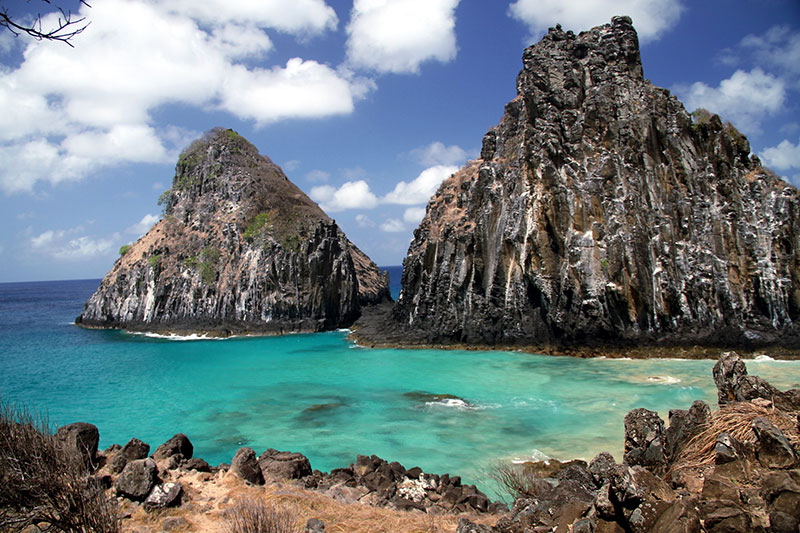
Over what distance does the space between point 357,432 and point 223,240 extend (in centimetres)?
4986

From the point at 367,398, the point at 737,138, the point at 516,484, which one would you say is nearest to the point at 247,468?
the point at 516,484

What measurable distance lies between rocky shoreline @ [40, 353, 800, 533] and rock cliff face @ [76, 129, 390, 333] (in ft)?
149

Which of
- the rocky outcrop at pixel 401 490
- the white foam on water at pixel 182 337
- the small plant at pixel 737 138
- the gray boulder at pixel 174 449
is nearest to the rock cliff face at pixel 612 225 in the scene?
the small plant at pixel 737 138

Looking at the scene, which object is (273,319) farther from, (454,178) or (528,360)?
(528,360)

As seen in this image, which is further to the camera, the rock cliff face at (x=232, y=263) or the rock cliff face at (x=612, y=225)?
the rock cliff face at (x=232, y=263)

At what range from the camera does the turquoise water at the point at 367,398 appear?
1736cm

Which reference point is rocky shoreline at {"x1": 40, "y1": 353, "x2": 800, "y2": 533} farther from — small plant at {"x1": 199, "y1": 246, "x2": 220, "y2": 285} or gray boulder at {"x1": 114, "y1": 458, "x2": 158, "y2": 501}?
small plant at {"x1": 199, "y1": 246, "x2": 220, "y2": 285}

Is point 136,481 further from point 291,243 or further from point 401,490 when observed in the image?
point 291,243

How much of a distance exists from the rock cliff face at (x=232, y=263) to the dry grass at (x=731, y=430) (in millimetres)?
51989

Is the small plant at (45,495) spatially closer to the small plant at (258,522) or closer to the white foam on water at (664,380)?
the small plant at (258,522)

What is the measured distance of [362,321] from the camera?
59844 mm

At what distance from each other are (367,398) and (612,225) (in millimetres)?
23004

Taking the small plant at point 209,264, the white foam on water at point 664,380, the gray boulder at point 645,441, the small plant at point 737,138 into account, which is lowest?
the white foam on water at point 664,380

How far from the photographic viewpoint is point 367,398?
81.8 ft
